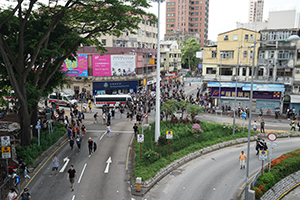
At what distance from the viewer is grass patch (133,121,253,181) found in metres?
18.8

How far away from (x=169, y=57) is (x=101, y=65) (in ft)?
116

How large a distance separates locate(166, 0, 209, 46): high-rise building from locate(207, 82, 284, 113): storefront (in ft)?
228

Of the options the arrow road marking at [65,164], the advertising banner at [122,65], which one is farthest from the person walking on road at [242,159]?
the advertising banner at [122,65]

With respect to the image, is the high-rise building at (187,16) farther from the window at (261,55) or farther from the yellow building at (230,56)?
the window at (261,55)

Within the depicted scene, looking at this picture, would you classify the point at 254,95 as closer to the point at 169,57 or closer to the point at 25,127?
the point at 25,127

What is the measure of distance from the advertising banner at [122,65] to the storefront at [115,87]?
2.02 metres

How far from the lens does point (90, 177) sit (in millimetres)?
17734

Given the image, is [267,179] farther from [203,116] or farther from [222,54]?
[222,54]

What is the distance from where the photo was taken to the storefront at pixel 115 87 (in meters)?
49.6

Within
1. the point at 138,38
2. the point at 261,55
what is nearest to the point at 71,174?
the point at 261,55

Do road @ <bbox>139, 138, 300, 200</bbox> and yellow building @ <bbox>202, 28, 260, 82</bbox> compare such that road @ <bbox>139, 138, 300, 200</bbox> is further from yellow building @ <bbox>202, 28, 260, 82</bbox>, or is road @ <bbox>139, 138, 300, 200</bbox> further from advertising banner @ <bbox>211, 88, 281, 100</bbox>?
yellow building @ <bbox>202, 28, 260, 82</bbox>

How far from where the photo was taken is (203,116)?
127ft

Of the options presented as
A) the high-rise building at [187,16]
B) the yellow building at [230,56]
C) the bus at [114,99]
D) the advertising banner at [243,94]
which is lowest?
the bus at [114,99]

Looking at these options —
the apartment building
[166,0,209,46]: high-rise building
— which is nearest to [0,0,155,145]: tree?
the apartment building
